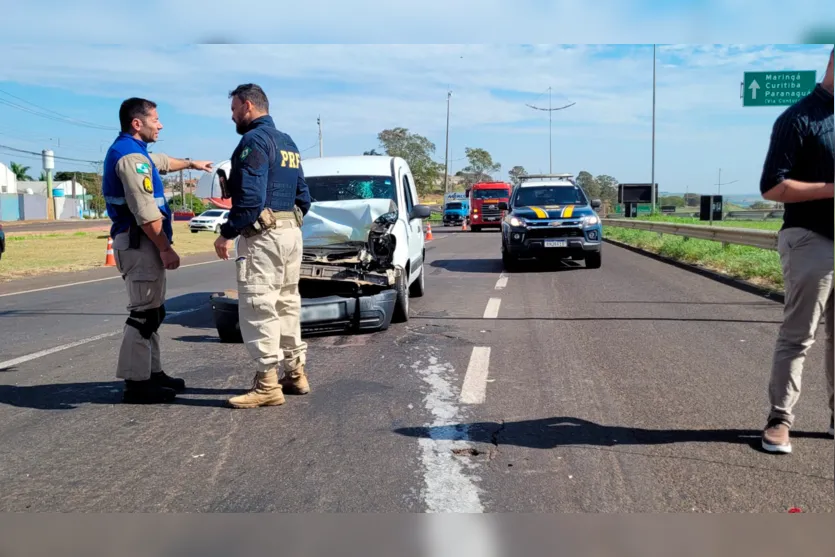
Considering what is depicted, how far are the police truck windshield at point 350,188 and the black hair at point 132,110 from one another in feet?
14.0

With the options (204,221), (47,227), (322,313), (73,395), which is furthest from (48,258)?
(47,227)

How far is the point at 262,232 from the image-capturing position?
4.76 m

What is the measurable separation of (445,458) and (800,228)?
2.07m

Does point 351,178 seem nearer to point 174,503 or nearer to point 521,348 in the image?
point 521,348

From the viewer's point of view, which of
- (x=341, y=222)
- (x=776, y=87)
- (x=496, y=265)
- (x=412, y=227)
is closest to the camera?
(x=776, y=87)

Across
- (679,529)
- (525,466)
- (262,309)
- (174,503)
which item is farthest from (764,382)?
(174,503)

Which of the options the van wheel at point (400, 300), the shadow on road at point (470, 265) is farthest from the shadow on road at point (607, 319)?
the shadow on road at point (470, 265)

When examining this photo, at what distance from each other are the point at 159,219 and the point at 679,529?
3482 mm

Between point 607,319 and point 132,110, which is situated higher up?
point 132,110

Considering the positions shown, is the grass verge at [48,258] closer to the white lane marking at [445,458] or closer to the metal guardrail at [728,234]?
the white lane marking at [445,458]

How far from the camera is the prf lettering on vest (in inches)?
192

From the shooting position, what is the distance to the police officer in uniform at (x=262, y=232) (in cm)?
464

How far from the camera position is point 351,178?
365 inches

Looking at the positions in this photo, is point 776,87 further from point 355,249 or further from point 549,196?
point 549,196
